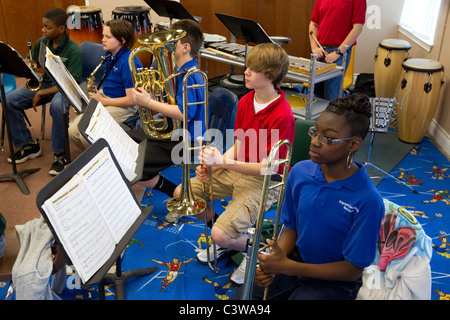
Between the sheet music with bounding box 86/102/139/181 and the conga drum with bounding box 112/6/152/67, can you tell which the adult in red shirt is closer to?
the conga drum with bounding box 112/6/152/67

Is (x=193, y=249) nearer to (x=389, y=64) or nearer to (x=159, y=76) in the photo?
(x=159, y=76)

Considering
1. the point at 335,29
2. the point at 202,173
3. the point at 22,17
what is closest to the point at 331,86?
the point at 335,29

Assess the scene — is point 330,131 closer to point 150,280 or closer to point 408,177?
point 150,280

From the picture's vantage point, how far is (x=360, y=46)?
652 cm

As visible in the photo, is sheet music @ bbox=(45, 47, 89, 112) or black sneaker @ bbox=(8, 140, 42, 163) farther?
black sneaker @ bbox=(8, 140, 42, 163)

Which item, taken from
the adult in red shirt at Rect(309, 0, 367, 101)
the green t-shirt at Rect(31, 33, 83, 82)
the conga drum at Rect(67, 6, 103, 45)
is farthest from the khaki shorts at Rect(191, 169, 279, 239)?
the conga drum at Rect(67, 6, 103, 45)

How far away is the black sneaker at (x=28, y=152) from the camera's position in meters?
4.48

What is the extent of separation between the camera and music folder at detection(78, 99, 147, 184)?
7.88 ft

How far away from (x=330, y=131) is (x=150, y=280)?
1630mm

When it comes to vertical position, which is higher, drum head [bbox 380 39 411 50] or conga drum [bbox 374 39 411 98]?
drum head [bbox 380 39 411 50]

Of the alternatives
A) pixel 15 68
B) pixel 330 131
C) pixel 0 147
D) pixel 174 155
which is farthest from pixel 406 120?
pixel 0 147

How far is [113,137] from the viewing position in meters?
Answer: 2.61

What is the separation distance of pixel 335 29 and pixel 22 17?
4686 millimetres

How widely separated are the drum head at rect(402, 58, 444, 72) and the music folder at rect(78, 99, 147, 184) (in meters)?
3.24
